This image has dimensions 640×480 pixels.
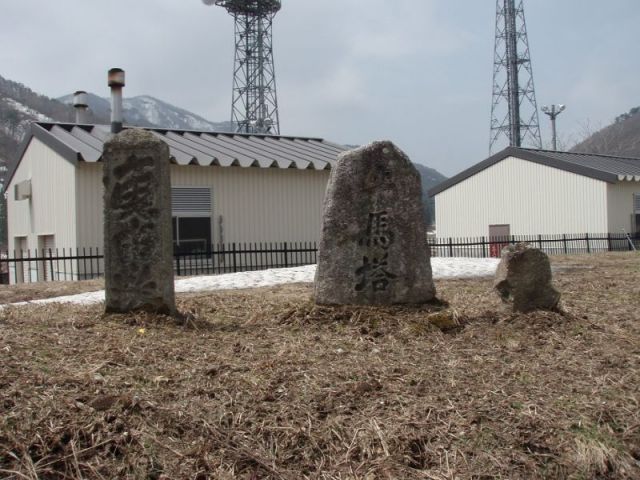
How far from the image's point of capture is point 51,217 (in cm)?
1709

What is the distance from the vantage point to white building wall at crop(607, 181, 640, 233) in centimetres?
2327

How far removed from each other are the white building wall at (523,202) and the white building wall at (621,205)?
327 mm

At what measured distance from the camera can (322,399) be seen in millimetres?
4027

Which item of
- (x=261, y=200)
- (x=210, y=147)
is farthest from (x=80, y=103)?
(x=261, y=200)

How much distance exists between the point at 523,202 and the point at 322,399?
23382mm

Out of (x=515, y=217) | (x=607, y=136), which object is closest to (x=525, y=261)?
(x=515, y=217)

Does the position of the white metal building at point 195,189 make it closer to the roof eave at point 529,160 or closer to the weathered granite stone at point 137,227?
the weathered granite stone at point 137,227

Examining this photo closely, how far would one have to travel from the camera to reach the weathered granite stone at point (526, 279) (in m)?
6.09

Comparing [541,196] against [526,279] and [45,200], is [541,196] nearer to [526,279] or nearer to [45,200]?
[45,200]

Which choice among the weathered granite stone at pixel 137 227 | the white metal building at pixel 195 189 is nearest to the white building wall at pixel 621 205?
the white metal building at pixel 195 189

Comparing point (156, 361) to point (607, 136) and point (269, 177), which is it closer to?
point (269, 177)

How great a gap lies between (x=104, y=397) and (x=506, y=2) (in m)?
44.8

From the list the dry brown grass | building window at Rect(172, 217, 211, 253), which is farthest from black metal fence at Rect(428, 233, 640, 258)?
the dry brown grass

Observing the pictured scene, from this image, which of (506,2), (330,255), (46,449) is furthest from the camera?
(506,2)
